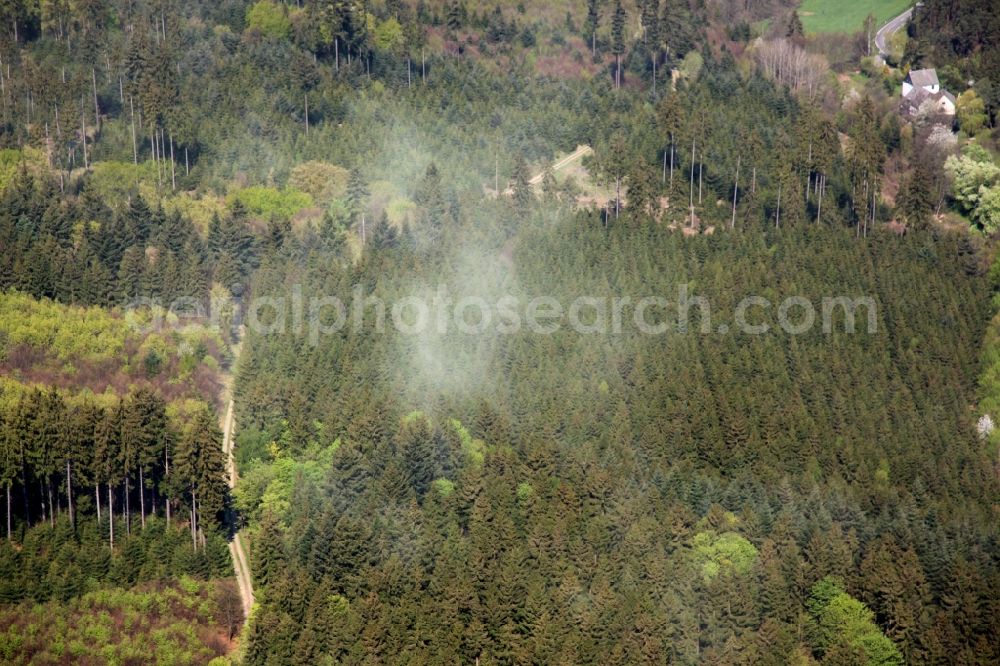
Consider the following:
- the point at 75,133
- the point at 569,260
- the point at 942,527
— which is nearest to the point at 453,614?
the point at 942,527

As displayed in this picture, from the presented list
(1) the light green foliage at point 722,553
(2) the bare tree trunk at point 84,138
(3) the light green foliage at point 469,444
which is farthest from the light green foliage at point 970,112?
(2) the bare tree trunk at point 84,138

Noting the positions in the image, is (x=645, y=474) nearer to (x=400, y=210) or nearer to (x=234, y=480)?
(x=234, y=480)

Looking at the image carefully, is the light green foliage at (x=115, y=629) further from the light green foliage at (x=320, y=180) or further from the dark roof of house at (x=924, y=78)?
the dark roof of house at (x=924, y=78)

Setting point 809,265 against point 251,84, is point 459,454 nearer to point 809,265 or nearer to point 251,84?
point 809,265

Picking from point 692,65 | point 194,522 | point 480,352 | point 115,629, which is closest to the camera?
point 115,629

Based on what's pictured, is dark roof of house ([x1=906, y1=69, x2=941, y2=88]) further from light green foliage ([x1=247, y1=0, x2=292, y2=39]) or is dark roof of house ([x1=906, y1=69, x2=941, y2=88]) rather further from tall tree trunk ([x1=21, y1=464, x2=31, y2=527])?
tall tree trunk ([x1=21, y1=464, x2=31, y2=527])

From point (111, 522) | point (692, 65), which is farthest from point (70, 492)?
point (692, 65)
